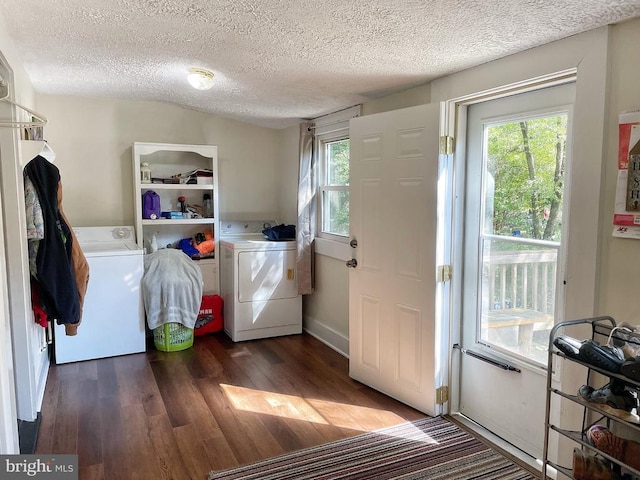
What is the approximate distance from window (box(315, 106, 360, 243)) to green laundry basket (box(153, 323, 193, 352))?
148 cm

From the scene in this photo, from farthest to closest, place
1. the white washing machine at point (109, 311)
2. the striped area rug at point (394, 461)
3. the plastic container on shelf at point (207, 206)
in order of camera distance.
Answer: the plastic container on shelf at point (207, 206) < the white washing machine at point (109, 311) < the striped area rug at point (394, 461)

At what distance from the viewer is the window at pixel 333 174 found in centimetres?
395

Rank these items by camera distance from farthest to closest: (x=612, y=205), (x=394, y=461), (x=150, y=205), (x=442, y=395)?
(x=150, y=205), (x=442, y=395), (x=394, y=461), (x=612, y=205)

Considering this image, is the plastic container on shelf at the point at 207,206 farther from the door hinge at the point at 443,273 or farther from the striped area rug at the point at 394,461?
the striped area rug at the point at 394,461

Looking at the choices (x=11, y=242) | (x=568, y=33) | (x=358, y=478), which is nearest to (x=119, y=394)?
(x=11, y=242)

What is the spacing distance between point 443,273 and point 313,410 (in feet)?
3.83

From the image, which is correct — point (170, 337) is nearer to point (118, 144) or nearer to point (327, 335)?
point (327, 335)

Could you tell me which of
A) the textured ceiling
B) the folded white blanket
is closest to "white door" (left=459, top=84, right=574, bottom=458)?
the textured ceiling

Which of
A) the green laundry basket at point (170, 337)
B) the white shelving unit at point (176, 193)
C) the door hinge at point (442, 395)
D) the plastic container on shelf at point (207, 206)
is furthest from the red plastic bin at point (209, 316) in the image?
the door hinge at point (442, 395)

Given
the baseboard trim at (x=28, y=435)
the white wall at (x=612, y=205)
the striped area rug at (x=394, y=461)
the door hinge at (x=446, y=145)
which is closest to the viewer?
the white wall at (x=612, y=205)

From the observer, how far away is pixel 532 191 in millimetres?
2396

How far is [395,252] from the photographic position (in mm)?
2979

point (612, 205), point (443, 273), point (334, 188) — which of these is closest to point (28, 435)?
point (443, 273)

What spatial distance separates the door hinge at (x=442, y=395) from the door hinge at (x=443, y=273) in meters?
0.66
